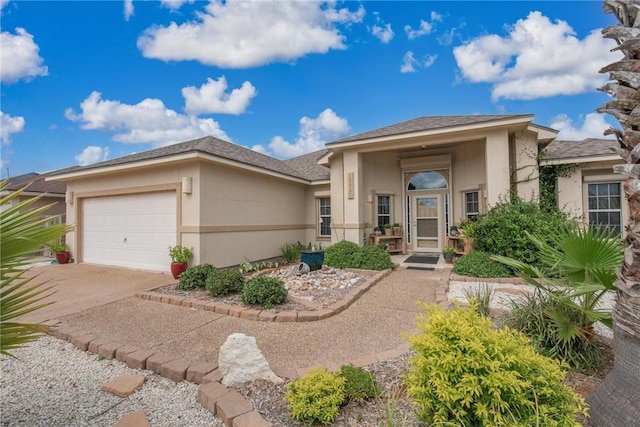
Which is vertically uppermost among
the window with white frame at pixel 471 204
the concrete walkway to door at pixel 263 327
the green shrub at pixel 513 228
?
the window with white frame at pixel 471 204

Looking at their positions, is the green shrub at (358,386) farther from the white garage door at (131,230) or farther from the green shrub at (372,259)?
the white garage door at (131,230)

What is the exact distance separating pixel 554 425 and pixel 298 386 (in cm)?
169

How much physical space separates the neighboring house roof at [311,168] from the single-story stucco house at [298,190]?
368 mm

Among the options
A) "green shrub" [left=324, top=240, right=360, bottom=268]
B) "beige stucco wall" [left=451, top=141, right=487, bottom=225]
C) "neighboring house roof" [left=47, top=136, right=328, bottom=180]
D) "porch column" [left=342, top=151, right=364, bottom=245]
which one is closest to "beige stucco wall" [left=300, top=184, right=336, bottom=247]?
"neighboring house roof" [left=47, top=136, right=328, bottom=180]

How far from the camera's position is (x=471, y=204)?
10.6 metres

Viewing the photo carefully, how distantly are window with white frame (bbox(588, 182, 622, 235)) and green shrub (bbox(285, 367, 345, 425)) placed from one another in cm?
1129

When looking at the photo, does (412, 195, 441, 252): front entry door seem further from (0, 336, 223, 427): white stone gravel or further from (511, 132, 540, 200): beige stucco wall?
(0, 336, 223, 427): white stone gravel

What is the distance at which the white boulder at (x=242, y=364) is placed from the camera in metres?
2.85

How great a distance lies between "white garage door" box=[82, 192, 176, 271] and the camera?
343 inches

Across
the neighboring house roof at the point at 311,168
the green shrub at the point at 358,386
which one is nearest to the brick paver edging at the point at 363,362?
the green shrub at the point at 358,386

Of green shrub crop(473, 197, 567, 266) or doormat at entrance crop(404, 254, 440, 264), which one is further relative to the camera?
doormat at entrance crop(404, 254, 440, 264)

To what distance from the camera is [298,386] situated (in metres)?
2.37

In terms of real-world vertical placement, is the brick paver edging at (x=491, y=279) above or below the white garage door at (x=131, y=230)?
below

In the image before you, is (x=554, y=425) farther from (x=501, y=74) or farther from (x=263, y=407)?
(x=501, y=74)
